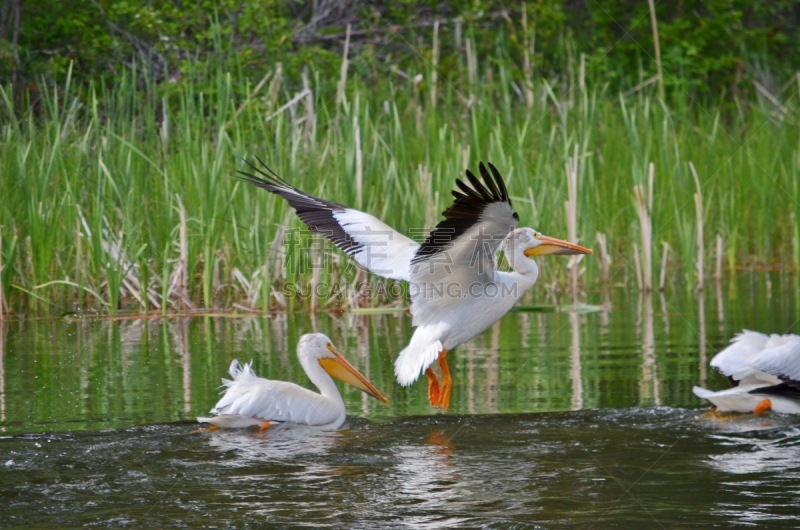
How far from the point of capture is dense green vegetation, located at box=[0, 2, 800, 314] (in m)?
8.44

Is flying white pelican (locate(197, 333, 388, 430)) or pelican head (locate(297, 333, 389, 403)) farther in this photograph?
pelican head (locate(297, 333, 389, 403))

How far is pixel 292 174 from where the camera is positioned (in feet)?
28.0

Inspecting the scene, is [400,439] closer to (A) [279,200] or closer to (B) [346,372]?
(B) [346,372]

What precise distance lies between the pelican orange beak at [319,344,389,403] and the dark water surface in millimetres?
97

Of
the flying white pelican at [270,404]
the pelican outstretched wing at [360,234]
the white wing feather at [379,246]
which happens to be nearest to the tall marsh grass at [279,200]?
the pelican outstretched wing at [360,234]

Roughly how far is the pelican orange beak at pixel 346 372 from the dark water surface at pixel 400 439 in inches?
3.8

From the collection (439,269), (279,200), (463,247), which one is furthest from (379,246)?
(279,200)

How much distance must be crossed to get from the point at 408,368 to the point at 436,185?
10.8 ft

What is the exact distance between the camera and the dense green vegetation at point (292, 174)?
844cm

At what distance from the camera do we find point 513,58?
15.1 m

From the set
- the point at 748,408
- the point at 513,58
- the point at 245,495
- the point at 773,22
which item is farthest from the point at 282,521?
the point at 773,22

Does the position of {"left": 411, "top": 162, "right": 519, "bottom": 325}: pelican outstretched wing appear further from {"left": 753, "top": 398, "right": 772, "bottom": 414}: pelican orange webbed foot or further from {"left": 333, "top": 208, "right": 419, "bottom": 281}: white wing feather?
{"left": 753, "top": 398, "right": 772, "bottom": 414}: pelican orange webbed foot

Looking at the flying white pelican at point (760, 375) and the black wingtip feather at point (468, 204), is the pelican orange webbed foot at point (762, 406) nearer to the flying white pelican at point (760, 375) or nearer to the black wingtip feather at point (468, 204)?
the flying white pelican at point (760, 375)

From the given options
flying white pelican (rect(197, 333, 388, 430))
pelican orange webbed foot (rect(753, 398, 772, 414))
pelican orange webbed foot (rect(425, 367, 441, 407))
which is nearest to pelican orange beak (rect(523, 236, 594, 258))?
pelican orange webbed foot (rect(425, 367, 441, 407))
